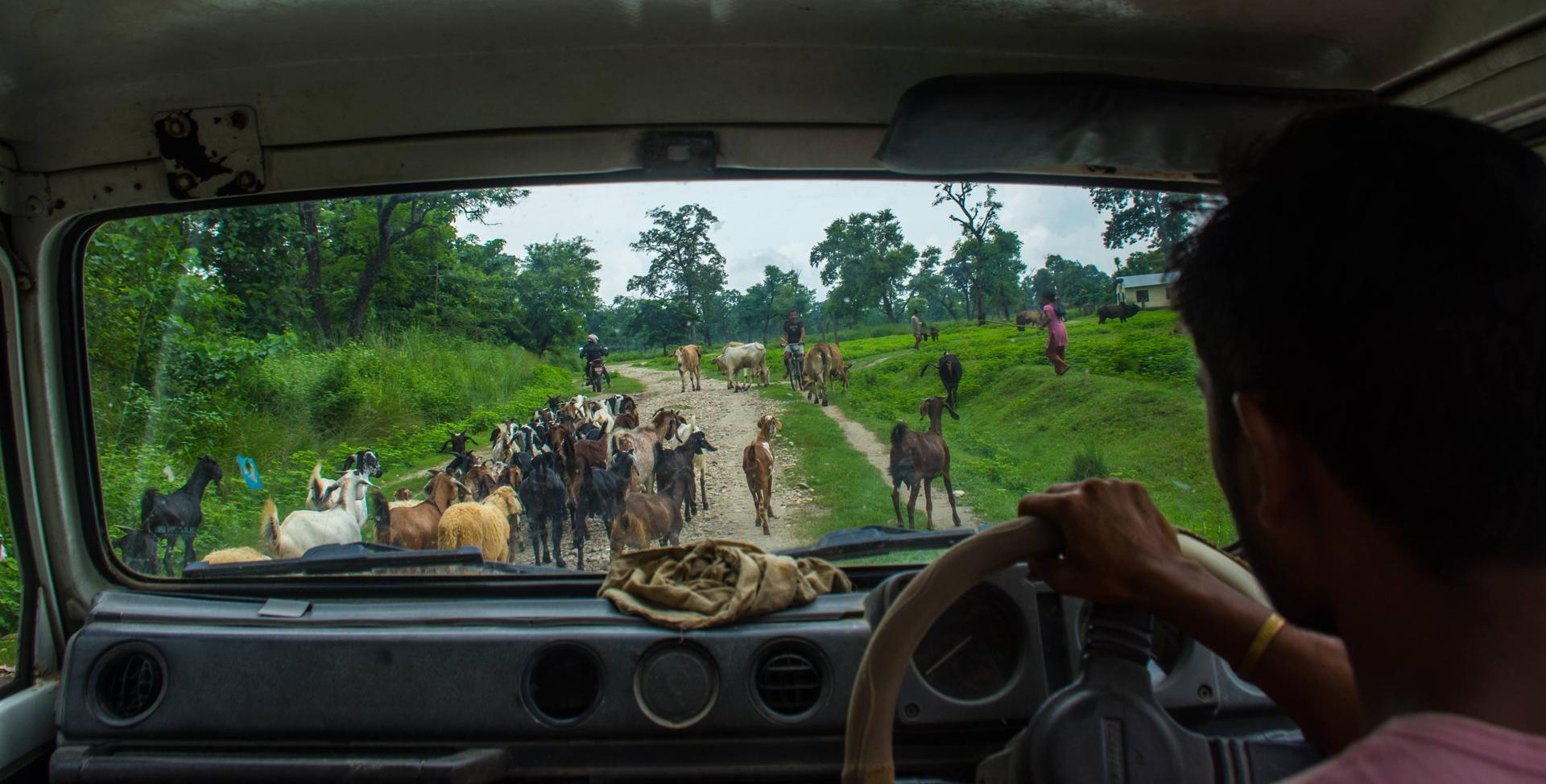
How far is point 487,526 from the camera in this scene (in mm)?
2586

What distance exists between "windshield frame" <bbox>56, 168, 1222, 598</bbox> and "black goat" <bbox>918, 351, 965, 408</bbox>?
1.16 ft

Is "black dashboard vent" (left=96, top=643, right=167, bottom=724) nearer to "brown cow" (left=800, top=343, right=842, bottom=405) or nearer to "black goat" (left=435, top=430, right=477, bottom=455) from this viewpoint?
"black goat" (left=435, top=430, right=477, bottom=455)

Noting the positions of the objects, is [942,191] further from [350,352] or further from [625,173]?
[350,352]

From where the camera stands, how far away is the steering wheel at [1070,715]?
109cm

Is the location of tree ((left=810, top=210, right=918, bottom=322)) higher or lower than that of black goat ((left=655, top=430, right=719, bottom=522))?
higher

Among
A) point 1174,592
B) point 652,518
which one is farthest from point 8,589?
point 1174,592

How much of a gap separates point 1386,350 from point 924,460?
1.73 meters

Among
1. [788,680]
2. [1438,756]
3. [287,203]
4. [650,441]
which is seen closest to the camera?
[1438,756]

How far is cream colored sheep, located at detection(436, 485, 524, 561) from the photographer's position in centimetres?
256

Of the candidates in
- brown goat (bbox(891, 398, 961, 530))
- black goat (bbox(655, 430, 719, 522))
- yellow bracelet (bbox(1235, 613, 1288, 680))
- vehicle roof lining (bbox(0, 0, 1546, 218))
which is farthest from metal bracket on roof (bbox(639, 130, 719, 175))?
yellow bracelet (bbox(1235, 613, 1288, 680))

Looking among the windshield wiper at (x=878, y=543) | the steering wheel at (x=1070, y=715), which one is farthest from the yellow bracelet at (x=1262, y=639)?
the windshield wiper at (x=878, y=543)

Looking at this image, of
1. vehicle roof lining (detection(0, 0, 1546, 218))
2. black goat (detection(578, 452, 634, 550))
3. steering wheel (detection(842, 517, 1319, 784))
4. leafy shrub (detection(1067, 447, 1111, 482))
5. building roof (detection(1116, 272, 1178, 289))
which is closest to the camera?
steering wheel (detection(842, 517, 1319, 784))

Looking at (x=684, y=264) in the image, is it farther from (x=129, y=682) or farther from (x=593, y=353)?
(x=129, y=682)

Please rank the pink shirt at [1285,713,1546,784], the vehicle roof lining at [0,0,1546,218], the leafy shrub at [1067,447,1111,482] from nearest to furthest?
the pink shirt at [1285,713,1546,784] < the vehicle roof lining at [0,0,1546,218] < the leafy shrub at [1067,447,1111,482]
